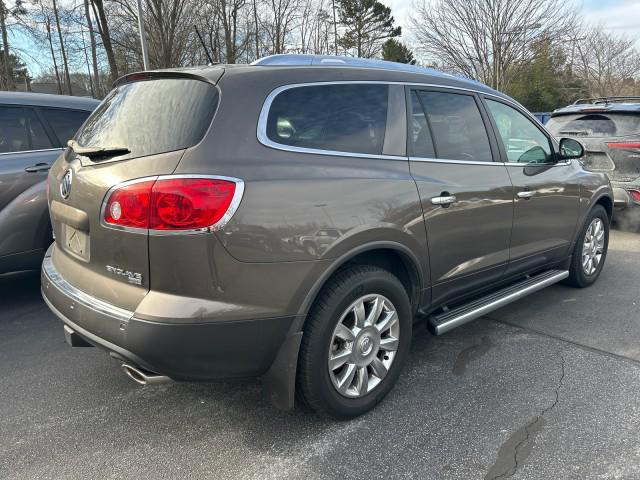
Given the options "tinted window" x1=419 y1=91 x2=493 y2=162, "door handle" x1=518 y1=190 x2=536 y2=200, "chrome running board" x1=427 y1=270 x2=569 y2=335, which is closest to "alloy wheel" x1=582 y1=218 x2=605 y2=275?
"chrome running board" x1=427 y1=270 x2=569 y2=335

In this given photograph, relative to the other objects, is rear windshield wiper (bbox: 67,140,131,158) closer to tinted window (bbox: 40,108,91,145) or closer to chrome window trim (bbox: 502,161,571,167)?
tinted window (bbox: 40,108,91,145)

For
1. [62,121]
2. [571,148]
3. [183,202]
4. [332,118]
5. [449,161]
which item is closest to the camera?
[183,202]

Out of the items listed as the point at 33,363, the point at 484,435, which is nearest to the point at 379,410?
the point at 484,435

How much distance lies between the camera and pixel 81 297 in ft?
7.80

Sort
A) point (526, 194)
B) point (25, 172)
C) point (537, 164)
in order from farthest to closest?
point (25, 172), point (537, 164), point (526, 194)

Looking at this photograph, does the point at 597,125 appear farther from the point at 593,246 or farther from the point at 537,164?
the point at 537,164

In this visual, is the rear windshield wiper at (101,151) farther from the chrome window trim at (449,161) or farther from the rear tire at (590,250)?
the rear tire at (590,250)

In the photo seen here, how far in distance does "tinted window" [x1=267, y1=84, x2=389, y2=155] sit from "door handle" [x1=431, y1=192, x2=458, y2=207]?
0.45m

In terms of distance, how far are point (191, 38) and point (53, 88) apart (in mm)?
24349

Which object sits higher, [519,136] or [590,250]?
[519,136]

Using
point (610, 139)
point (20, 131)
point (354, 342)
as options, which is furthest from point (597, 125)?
point (20, 131)

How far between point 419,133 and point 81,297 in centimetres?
201

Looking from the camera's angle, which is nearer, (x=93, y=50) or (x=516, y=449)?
(x=516, y=449)

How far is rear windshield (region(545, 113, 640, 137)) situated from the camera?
21.3ft
